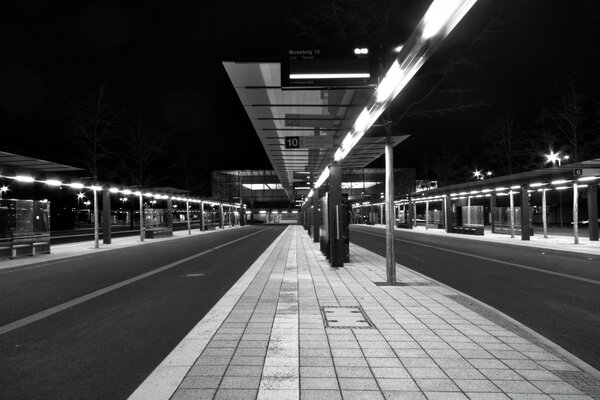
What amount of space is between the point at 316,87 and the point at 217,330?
4.33 m

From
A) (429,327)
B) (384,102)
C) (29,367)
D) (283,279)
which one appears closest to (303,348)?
(429,327)

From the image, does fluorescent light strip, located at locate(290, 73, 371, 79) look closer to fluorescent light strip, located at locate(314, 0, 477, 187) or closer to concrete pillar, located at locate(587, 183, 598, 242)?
fluorescent light strip, located at locate(314, 0, 477, 187)

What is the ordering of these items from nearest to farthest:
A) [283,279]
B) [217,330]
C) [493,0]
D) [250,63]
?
1. [217,330]
2. [250,63]
3. [493,0]
4. [283,279]

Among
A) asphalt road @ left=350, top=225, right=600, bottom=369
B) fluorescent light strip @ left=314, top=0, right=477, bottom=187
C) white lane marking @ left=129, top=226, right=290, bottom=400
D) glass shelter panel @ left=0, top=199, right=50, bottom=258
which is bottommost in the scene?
asphalt road @ left=350, top=225, right=600, bottom=369

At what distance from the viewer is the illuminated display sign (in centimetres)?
711

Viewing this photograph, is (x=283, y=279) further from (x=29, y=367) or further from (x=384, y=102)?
(x=29, y=367)

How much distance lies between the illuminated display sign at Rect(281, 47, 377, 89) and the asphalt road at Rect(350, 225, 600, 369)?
459cm

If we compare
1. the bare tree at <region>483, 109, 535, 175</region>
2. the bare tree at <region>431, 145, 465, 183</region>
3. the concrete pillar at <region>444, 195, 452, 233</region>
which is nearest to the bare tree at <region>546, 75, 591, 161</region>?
the bare tree at <region>483, 109, 535, 175</region>

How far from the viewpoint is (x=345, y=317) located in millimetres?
5902

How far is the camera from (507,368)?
3.90m

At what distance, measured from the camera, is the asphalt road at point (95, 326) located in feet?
12.6

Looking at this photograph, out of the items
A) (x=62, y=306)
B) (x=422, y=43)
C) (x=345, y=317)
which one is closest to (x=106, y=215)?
(x=62, y=306)

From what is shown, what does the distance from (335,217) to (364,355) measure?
759cm

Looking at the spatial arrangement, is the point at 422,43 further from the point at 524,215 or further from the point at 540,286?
the point at 524,215
